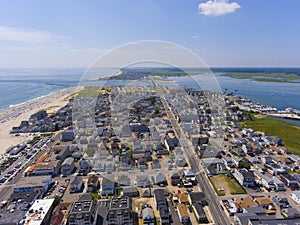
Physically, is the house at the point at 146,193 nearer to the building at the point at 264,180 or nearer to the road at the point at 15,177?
the building at the point at 264,180

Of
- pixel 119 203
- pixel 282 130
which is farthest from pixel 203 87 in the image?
pixel 119 203

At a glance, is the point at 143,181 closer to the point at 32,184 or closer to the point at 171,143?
the point at 171,143

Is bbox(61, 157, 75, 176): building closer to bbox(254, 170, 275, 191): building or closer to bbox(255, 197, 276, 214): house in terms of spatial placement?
bbox(255, 197, 276, 214): house

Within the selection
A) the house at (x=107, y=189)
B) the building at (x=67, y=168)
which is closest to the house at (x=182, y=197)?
the house at (x=107, y=189)

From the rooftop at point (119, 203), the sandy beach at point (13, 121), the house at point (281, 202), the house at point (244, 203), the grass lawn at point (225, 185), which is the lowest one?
the sandy beach at point (13, 121)

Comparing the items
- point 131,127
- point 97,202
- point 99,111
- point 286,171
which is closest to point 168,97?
point 99,111
